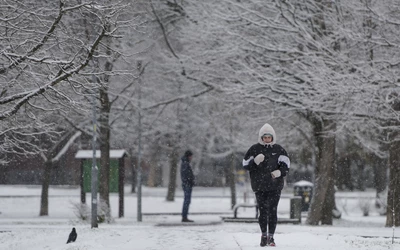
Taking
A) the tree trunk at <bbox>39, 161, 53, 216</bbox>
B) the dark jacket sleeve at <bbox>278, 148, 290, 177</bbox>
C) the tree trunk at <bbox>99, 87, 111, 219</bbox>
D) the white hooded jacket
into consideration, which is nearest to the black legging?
the white hooded jacket

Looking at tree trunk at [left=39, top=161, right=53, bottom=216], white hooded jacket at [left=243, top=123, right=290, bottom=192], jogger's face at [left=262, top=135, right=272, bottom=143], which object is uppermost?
jogger's face at [left=262, top=135, right=272, bottom=143]

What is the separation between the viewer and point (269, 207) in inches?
431

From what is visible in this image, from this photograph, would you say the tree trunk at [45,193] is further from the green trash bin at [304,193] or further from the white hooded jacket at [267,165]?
the white hooded jacket at [267,165]

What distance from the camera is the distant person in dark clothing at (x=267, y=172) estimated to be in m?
10.8

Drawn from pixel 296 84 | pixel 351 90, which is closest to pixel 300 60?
pixel 296 84

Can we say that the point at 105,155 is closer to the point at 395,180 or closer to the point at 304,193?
the point at 395,180

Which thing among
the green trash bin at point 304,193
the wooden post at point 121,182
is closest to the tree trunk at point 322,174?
the wooden post at point 121,182

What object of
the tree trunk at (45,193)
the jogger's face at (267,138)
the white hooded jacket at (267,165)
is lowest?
the tree trunk at (45,193)

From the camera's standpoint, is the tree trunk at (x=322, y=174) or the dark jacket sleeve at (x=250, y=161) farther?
the tree trunk at (x=322, y=174)

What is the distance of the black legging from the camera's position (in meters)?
10.9

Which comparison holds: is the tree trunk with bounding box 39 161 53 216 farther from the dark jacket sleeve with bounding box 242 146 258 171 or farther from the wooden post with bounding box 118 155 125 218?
the dark jacket sleeve with bounding box 242 146 258 171

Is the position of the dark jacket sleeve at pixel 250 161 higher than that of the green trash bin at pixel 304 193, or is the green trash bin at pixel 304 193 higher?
the dark jacket sleeve at pixel 250 161

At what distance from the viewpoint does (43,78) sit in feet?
47.3

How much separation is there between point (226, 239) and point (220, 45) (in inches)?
405
